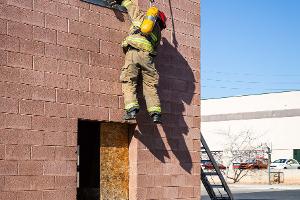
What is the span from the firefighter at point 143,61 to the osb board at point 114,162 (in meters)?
0.61

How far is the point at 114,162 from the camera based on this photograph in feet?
28.5

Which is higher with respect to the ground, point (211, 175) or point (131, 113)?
point (131, 113)

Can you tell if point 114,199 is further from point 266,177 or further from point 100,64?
point 266,177

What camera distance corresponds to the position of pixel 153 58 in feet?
28.3

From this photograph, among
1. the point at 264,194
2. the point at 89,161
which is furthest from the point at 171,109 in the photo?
the point at 264,194

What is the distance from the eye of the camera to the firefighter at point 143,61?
823cm

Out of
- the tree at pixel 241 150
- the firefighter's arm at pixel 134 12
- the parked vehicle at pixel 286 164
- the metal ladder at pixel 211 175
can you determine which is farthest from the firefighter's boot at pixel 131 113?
the parked vehicle at pixel 286 164

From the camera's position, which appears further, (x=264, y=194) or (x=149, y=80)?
(x=264, y=194)

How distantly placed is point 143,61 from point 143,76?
0.86 feet

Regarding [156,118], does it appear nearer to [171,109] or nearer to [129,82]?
[129,82]

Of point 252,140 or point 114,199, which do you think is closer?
point 114,199

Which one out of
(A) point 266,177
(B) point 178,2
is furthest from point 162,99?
(A) point 266,177

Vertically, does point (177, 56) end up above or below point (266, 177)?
above

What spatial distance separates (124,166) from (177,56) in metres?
2.34
